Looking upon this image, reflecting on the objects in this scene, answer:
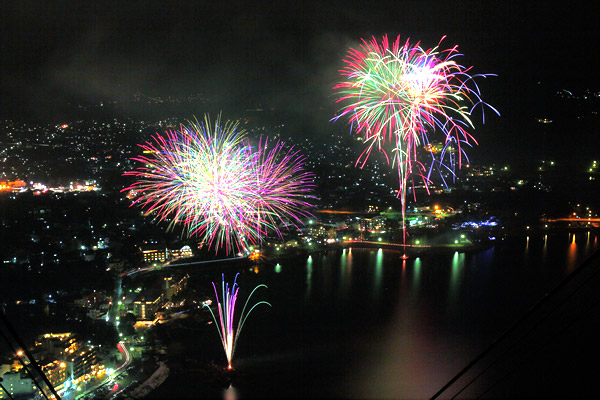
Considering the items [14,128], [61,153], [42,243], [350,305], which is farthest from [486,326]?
[61,153]

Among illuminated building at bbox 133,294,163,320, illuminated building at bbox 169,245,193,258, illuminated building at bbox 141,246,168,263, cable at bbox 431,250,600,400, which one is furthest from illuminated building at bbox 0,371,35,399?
illuminated building at bbox 169,245,193,258

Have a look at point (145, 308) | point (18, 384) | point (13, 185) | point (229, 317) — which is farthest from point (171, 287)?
point (13, 185)

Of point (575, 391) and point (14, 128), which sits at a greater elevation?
point (14, 128)

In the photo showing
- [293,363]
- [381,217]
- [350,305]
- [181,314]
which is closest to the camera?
[293,363]

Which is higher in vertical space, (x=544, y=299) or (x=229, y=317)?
(x=544, y=299)

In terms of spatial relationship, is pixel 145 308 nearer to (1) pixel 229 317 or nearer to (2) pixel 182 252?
(1) pixel 229 317

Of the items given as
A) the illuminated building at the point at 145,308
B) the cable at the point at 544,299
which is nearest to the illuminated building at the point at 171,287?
the illuminated building at the point at 145,308

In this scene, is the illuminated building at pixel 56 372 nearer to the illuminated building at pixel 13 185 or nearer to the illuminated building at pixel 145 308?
the illuminated building at pixel 145 308

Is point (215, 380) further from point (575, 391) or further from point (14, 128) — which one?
point (14, 128)

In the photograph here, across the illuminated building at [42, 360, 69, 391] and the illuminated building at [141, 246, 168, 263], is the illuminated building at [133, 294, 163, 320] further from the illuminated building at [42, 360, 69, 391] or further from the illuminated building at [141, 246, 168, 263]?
the illuminated building at [141, 246, 168, 263]
